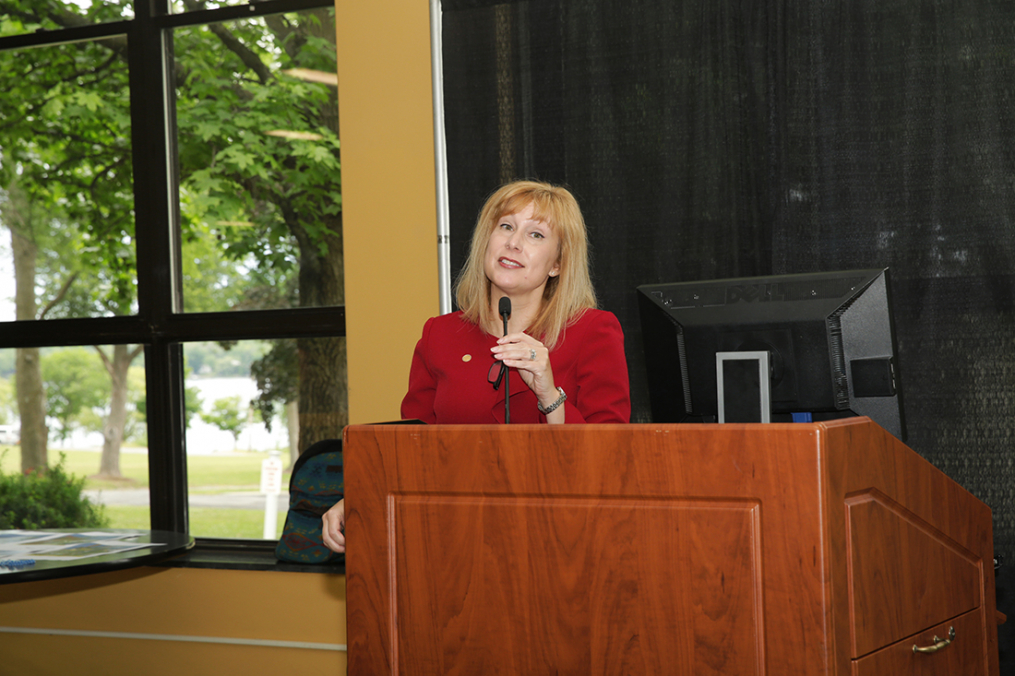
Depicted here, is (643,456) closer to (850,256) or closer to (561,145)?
(850,256)

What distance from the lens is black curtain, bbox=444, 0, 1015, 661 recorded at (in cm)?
233

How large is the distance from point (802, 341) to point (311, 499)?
75.8 inches

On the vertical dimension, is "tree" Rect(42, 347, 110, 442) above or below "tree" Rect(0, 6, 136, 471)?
below

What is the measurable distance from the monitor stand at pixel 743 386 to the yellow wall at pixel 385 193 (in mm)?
1573

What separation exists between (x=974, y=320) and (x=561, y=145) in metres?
1.30

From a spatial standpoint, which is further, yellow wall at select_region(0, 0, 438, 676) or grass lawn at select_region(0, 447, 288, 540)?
grass lawn at select_region(0, 447, 288, 540)

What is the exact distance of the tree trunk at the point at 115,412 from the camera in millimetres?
3473

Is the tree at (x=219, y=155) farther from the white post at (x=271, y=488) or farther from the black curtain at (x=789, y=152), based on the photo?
the black curtain at (x=789, y=152)

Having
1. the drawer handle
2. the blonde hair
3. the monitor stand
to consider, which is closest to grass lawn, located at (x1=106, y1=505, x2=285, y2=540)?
the blonde hair

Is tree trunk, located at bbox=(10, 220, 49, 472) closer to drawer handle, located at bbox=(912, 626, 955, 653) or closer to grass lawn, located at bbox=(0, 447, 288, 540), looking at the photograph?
grass lawn, located at bbox=(0, 447, 288, 540)

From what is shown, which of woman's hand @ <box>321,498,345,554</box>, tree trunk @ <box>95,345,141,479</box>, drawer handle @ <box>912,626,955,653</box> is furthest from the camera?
tree trunk @ <box>95,345,141,479</box>

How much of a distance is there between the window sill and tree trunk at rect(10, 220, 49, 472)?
905mm

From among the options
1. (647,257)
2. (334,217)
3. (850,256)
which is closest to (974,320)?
(850,256)

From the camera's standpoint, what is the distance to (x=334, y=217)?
329 centimetres
